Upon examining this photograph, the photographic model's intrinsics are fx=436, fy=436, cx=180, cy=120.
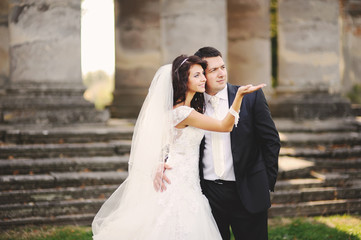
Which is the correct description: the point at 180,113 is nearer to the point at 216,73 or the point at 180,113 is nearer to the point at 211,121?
the point at 211,121

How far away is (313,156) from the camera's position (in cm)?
769

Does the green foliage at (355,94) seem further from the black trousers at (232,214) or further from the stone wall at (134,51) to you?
the black trousers at (232,214)

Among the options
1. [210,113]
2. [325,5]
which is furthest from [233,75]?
[210,113]

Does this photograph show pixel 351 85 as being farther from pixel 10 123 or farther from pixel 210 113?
pixel 210 113

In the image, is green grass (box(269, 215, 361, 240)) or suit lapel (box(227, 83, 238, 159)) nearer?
suit lapel (box(227, 83, 238, 159))

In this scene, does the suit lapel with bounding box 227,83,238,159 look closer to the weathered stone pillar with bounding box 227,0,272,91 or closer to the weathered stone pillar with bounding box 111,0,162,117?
the weathered stone pillar with bounding box 227,0,272,91

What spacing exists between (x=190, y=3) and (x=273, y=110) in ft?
10.5

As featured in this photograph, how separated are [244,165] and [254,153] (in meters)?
0.15

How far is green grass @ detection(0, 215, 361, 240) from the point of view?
498cm

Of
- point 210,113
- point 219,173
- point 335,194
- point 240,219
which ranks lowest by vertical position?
point 335,194

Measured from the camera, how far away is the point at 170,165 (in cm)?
346

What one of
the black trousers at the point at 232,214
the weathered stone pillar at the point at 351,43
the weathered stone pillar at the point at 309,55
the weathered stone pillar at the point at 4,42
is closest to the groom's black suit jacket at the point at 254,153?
the black trousers at the point at 232,214

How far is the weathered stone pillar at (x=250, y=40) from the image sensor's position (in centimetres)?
1129

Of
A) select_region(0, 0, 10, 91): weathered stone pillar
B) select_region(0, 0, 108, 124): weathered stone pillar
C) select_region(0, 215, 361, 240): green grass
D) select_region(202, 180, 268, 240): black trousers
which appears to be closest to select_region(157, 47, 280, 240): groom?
select_region(202, 180, 268, 240): black trousers
